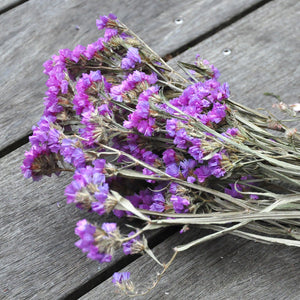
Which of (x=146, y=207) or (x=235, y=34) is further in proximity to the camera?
(x=235, y=34)

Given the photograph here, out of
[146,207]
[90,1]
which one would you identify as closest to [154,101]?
[146,207]

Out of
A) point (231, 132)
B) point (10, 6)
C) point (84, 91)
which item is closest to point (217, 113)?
point (231, 132)

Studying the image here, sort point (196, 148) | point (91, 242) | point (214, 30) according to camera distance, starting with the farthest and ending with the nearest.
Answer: point (214, 30)
point (196, 148)
point (91, 242)

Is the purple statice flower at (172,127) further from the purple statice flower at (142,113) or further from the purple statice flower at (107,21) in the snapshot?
the purple statice flower at (107,21)

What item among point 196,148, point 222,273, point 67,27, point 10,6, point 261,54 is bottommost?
point 222,273

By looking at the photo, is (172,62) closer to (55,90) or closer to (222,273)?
(55,90)

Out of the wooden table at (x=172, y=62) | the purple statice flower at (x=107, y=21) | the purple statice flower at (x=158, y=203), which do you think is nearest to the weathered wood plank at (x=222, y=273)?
the wooden table at (x=172, y=62)

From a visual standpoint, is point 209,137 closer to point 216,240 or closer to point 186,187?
point 186,187

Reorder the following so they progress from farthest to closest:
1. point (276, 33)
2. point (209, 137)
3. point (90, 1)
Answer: point (90, 1) → point (276, 33) → point (209, 137)
